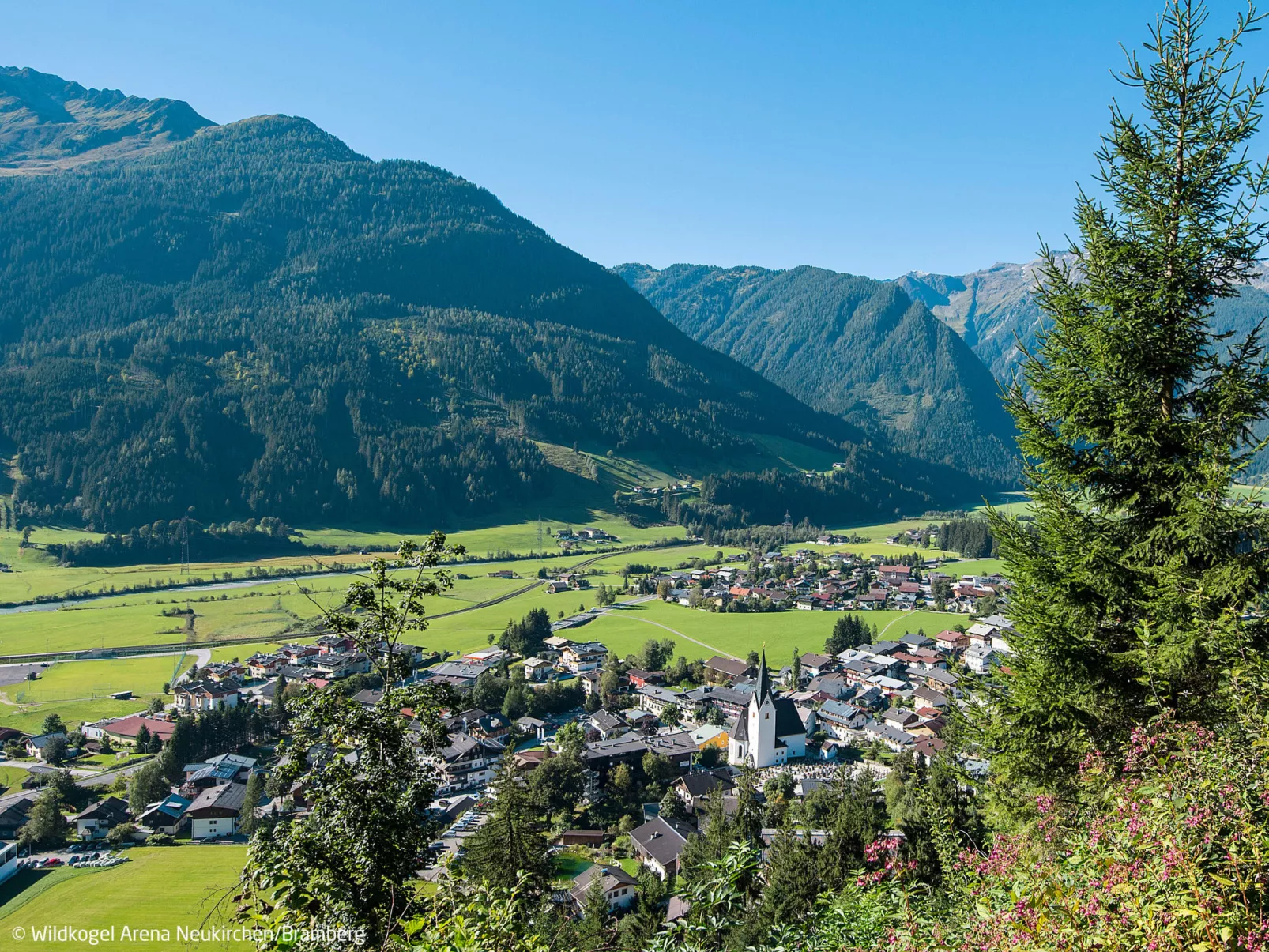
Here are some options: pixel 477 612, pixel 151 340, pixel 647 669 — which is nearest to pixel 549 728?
pixel 647 669

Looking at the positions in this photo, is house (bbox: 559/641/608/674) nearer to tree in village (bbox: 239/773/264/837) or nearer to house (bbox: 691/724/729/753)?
house (bbox: 691/724/729/753)

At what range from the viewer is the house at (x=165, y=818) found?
123 ft

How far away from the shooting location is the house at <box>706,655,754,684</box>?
60.8 m

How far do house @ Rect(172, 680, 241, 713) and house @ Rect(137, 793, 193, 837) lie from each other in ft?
38.8

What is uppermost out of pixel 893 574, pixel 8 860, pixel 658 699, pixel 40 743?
pixel 893 574

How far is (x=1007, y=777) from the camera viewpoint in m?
9.07

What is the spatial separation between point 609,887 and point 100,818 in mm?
25379

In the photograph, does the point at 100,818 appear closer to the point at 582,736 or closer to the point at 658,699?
the point at 582,736

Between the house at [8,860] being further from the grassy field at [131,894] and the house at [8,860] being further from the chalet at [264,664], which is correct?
the chalet at [264,664]

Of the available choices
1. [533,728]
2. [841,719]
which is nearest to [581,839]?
[533,728]

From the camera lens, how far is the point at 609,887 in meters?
30.2

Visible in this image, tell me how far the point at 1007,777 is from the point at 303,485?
155 m

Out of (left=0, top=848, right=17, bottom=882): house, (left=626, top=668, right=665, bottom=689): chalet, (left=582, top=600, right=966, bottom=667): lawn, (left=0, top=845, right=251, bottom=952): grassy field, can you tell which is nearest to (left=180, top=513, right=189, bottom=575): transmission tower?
(left=582, top=600, right=966, bottom=667): lawn

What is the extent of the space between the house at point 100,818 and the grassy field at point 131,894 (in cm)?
266
